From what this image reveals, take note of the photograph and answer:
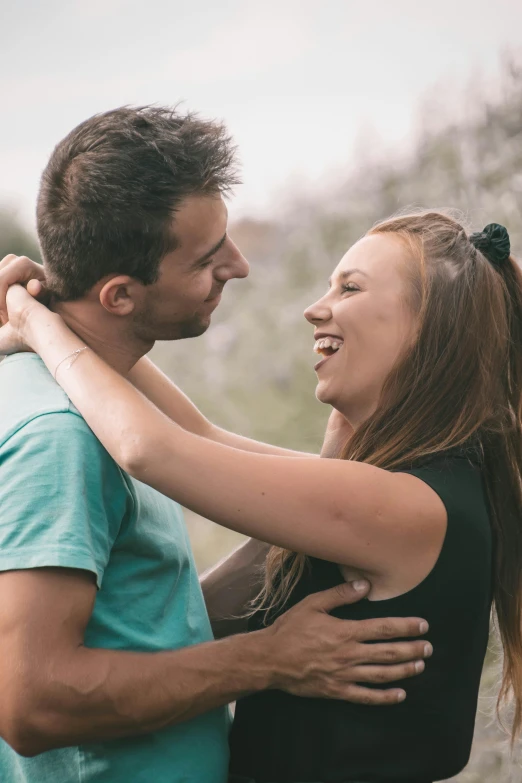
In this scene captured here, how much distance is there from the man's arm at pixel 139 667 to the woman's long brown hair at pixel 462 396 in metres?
0.15

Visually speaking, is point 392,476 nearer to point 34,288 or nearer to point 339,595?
point 339,595

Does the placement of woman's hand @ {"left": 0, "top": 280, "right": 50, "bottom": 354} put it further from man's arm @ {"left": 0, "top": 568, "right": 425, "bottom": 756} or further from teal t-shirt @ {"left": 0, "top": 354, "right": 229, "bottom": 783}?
man's arm @ {"left": 0, "top": 568, "right": 425, "bottom": 756}

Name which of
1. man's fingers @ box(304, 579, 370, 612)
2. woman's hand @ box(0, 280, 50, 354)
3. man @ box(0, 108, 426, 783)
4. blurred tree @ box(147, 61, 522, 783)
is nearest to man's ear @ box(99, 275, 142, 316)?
man @ box(0, 108, 426, 783)

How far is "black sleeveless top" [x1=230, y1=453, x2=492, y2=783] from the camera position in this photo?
142 centimetres

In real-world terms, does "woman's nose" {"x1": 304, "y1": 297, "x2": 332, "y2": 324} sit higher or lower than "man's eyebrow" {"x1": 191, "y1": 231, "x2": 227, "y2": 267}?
lower

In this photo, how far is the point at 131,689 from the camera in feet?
4.29

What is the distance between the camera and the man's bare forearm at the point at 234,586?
1.95 meters

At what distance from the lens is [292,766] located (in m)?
1.46

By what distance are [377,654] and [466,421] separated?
0.44 m

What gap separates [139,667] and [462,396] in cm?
74

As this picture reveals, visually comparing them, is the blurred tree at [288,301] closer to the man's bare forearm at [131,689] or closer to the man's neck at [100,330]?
the man's neck at [100,330]

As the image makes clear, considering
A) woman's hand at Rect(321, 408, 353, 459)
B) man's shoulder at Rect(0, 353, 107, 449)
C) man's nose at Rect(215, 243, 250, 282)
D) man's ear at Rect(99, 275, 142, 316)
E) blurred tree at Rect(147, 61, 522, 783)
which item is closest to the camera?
man's shoulder at Rect(0, 353, 107, 449)

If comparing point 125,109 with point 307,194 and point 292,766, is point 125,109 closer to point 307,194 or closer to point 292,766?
point 292,766

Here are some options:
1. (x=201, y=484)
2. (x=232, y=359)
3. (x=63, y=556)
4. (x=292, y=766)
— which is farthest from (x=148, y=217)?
(x=232, y=359)
